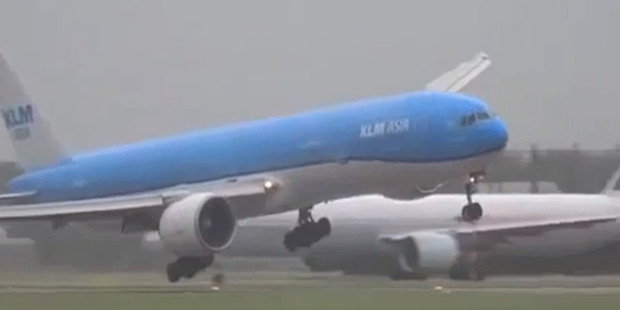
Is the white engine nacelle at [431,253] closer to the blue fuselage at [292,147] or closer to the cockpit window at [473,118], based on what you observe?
the blue fuselage at [292,147]

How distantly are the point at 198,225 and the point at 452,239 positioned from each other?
24661mm

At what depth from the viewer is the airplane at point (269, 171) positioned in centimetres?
5597

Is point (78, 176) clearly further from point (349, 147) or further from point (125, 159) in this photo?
point (349, 147)

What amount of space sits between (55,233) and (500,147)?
1157 inches

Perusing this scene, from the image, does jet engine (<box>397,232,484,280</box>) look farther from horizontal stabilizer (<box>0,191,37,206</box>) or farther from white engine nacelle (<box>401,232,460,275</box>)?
horizontal stabilizer (<box>0,191,37,206</box>)

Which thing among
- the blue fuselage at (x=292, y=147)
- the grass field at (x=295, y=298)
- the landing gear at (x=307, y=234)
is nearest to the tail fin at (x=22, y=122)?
the blue fuselage at (x=292, y=147)

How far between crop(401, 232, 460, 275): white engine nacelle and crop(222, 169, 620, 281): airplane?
4 cm

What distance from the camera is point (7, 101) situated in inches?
2677

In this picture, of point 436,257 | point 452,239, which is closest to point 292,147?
point 436,257

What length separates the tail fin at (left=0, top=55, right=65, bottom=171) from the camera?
66562 mm

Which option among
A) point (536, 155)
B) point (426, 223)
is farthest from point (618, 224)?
point (536, 155)

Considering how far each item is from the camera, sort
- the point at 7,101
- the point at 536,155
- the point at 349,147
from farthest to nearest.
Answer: the point at 536,155, the point at 7,101, the point at 349,147

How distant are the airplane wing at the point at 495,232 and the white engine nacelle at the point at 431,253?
34 cm

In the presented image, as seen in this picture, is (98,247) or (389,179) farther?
(98,247)
